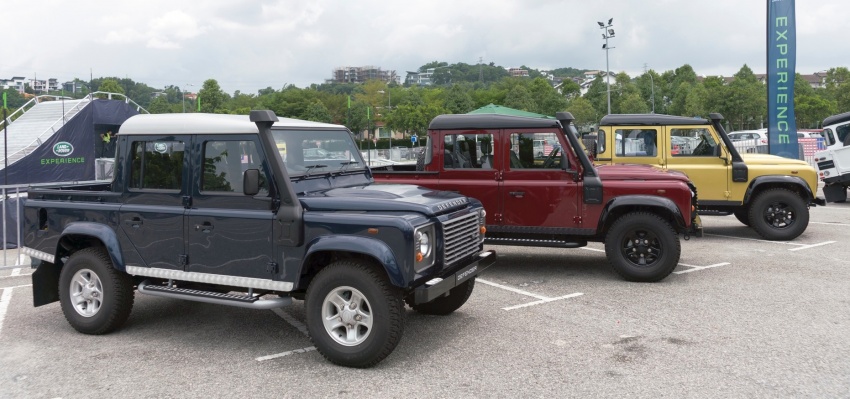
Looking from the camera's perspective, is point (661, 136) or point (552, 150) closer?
point (552, 150)

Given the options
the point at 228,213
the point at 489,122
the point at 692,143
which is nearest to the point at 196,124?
the point at 228,213

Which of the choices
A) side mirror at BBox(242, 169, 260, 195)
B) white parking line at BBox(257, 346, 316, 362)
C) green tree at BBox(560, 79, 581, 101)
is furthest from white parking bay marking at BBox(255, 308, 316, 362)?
green tree at BBox(560, 79, 581, 101)

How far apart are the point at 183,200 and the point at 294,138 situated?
1082mm

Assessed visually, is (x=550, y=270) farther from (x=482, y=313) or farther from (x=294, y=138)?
(x=294, y=138)

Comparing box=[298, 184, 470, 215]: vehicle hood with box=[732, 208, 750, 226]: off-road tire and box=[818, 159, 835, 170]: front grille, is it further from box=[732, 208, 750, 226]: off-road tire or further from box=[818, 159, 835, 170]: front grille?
box=[818, 159, 835, 170]: front grille

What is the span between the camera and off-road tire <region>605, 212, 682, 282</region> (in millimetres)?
7809

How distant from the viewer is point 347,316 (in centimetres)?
499

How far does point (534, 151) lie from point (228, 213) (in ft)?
14.2

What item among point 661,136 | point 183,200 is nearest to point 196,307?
point 183,200

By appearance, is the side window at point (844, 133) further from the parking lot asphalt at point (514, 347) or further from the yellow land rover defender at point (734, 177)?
the parking lot asphalt at point (514, 347)

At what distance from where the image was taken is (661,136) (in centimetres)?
1115

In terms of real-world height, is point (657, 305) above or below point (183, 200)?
below

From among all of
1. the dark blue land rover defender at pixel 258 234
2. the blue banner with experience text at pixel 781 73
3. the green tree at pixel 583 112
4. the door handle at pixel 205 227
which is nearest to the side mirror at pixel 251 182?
the dark blue land rover defender at pixel 258 234

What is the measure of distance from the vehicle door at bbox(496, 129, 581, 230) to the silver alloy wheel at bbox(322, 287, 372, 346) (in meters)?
3.85
